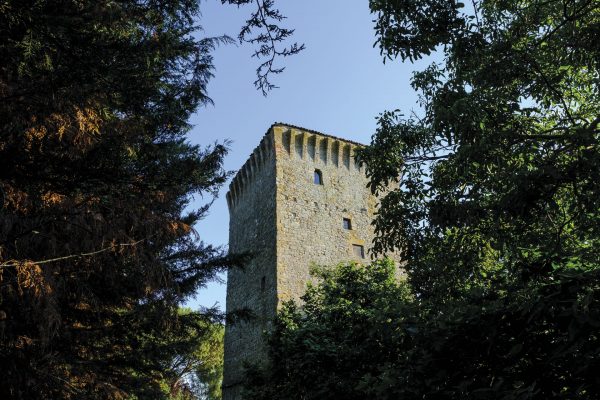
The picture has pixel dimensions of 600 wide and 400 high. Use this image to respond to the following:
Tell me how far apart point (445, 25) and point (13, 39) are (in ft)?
15.1

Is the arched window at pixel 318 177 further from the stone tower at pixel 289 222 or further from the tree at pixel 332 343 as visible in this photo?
the tree at pixel 332 343

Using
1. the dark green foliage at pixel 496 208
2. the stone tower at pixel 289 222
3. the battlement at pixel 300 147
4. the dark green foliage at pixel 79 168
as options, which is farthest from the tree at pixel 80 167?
the battlement at pixel 300 147

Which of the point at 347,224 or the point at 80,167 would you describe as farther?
the point at 347,224

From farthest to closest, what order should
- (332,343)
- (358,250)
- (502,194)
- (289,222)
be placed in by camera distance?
(358,250) → (289,222) → (332,343) → (502,194)

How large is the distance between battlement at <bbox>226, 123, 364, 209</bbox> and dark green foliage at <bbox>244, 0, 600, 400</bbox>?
10.7 metres

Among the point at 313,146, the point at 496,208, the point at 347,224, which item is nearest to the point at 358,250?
the point at 347,224

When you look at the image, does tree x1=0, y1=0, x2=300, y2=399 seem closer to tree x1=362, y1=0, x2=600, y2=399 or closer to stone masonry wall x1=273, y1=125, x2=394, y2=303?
tree x1=362, y1=0, x2=600, y2=399

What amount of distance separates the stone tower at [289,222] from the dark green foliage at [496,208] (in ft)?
25.3

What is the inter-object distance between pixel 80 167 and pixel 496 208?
4884mm

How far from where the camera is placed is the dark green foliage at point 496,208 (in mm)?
3328

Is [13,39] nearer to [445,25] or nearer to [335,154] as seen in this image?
[445,25]

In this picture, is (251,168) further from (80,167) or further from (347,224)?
(80,167)

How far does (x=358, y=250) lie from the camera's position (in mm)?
17125

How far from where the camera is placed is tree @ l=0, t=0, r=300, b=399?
4648 mm
